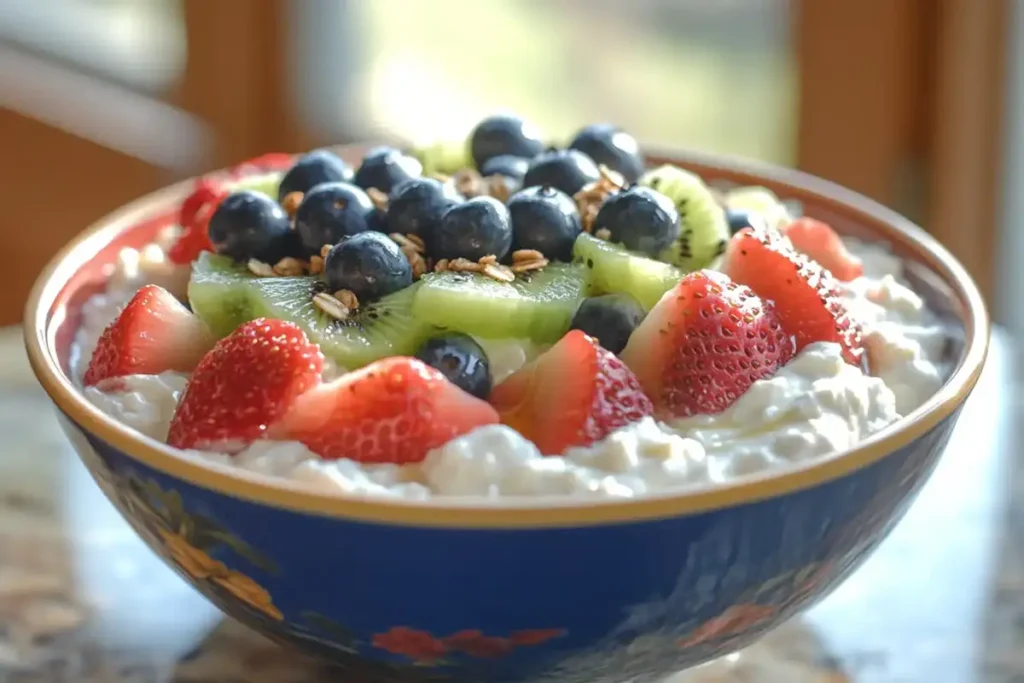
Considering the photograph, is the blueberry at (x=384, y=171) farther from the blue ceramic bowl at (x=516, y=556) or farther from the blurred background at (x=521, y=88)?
the blurred background at (x=521, y=88)

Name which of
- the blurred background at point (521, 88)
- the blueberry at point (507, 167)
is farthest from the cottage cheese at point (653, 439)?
the blurred background at point (521, 88)

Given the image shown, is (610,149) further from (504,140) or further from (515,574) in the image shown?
(515,574)

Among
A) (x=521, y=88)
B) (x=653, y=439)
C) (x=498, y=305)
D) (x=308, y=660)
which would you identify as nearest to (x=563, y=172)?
(x=498, y=305)

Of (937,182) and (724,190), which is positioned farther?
(937,182)

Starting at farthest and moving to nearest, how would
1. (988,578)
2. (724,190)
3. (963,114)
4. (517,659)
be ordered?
(963,114) < (724,190) < (988,578) < (517,659)

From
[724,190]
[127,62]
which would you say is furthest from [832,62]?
[127,62]

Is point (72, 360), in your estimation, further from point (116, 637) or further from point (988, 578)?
point (988, 578)
